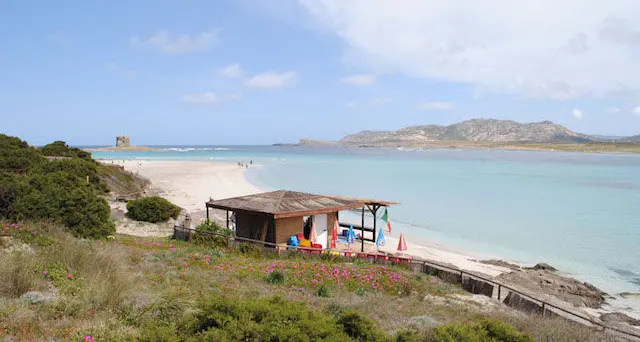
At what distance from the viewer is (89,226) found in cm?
1432

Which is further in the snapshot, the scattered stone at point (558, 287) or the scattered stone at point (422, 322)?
the scattered stone at point (558, 287)

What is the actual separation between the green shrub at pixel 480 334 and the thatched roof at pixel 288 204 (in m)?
8.50

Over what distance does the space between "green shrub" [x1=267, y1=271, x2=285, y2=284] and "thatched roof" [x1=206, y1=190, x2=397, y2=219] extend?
3.58 metres

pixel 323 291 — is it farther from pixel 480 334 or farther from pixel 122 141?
pixel 122 141

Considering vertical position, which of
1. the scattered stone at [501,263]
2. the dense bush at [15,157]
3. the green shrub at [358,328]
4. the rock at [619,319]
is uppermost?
the dense bush at [15,157]

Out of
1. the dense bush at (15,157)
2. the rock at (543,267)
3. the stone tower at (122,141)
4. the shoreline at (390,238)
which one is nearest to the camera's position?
the shoreline at (390,238)

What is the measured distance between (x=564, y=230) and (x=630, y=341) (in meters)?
20.3

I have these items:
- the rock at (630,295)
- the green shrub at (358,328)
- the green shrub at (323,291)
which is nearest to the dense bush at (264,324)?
the green shrub at (358,328)

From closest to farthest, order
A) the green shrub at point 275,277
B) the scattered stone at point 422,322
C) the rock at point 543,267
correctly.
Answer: the scattered stone at point 422,322 → the green shrub at point 275,277 → the rock at point 543,267

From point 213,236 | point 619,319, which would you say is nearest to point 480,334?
point 619,319

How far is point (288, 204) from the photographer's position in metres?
14.2

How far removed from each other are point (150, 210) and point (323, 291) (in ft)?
48.3

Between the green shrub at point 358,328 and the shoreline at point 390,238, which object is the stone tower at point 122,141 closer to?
the shoreline at point 390,238

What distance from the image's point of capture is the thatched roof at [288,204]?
1370 centimetres
